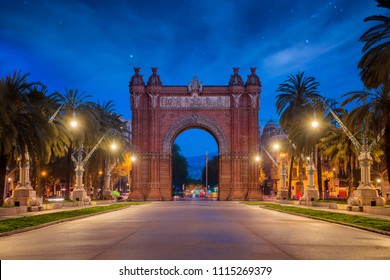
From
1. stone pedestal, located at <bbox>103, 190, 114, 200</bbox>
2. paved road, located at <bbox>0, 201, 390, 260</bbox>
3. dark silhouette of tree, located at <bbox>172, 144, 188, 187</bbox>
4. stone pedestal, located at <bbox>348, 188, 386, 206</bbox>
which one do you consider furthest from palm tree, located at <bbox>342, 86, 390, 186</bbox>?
dark silhouette of tree, located at <bbox>172, 144, 188, 187</bbox>

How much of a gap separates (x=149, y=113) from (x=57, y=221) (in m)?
48.6

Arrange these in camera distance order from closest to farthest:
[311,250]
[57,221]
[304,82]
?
[311,250]
[57,221]
[304,82]

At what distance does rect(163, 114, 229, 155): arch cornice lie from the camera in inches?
2837

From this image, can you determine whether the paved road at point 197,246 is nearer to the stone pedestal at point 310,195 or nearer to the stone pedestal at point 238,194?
the stone pedestal at point 310,195

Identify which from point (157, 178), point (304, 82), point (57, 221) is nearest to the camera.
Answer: point (57, 221)

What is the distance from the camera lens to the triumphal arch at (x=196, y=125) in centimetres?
7144

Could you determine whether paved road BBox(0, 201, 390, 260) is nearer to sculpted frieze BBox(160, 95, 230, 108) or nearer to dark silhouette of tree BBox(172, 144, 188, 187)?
→ sculpted frieze BBox(160, 95, 230, 108)

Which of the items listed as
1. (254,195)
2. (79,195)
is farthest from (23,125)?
(254,195)

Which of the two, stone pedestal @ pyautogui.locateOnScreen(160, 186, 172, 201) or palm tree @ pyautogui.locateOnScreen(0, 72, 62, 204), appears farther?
stone pedestal @ pyautogui.locateOnScreen(160, 186, 172, 201)

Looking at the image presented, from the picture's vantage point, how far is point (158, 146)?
7200 centimetres

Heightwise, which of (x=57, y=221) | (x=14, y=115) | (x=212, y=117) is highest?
(x=212, y=117)

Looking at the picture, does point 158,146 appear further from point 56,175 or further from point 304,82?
point 304,82

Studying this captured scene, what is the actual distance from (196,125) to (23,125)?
1661 inches
